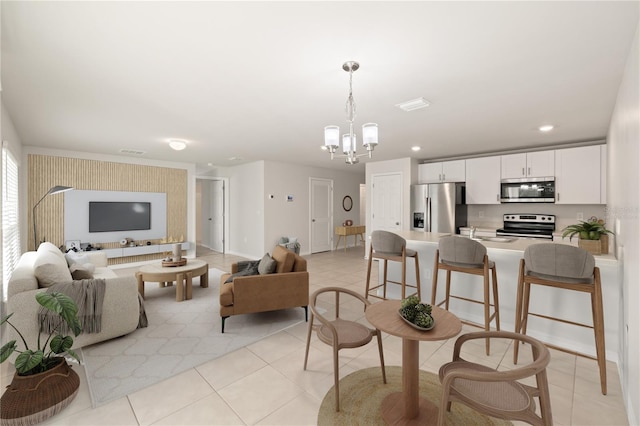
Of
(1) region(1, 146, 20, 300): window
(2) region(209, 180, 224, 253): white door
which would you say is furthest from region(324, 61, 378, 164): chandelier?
(2) region(209, 180, 224, 253): white door

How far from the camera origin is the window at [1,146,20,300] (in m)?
3.14

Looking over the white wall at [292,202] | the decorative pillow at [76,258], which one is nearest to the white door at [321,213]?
the white wall at [292,202]

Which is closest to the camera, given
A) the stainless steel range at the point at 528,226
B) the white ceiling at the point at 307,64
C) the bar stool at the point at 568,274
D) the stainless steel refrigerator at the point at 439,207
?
the white ceiling at the point at 307,64

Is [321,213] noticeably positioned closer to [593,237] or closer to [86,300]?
[86,300]

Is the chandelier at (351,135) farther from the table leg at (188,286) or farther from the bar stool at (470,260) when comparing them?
the table leg at (188,286)

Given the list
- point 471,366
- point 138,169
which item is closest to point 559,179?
point 471,366

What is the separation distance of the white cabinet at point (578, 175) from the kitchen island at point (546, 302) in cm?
217

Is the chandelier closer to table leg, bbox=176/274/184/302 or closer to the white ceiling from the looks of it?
the white ceiling

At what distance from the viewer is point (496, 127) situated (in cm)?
389

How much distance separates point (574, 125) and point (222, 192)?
7397 millimetres

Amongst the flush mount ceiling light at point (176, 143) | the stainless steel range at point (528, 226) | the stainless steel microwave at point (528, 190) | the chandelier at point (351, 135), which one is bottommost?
the stainless steel range at point (528, 226)

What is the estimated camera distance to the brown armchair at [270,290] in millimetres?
2988

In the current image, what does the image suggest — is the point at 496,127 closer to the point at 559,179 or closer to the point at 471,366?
the point at 559,179

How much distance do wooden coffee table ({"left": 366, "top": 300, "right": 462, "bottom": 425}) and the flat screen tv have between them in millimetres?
6096
